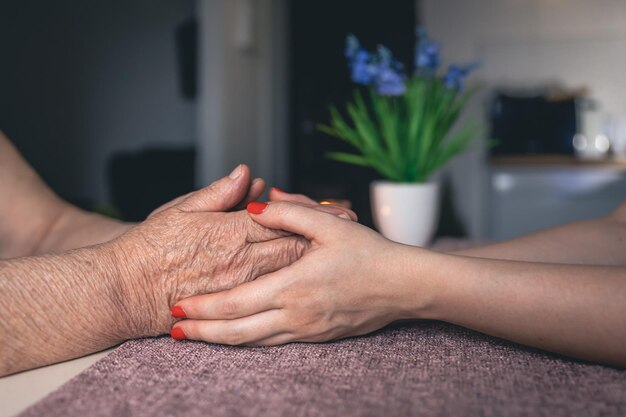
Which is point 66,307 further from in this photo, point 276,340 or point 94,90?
point 94,90

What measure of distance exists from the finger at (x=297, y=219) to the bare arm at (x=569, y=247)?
1.02ft

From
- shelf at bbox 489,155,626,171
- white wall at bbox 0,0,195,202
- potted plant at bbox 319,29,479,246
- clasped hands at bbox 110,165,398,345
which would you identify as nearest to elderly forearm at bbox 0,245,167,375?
clasped hands at bbox 110,165,398,345

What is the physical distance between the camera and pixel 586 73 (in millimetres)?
4355

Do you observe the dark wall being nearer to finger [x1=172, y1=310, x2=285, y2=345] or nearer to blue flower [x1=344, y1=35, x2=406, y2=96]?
blue flower [x1=344, y1=35, x2=406, y2=96]

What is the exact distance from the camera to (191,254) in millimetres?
778

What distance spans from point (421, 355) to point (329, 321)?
0.12 metres

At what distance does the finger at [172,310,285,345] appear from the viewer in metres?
0.71

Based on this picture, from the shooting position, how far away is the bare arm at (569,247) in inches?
37.0

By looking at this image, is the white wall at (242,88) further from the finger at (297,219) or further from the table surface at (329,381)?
the table surface at (329,381)

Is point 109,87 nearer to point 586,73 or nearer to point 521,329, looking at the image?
point 586,73

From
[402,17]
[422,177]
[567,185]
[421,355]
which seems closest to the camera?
[421,355]

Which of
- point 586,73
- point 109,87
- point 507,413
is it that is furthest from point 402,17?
point 507,413

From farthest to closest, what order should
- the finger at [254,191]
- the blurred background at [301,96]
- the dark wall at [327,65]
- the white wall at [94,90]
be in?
the white wall at [94,90], the dark wall at [327,65], the blurred background at [301,96], the finger at [254,191]

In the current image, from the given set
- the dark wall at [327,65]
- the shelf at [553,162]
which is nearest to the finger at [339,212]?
the dark wall at [327,65]
